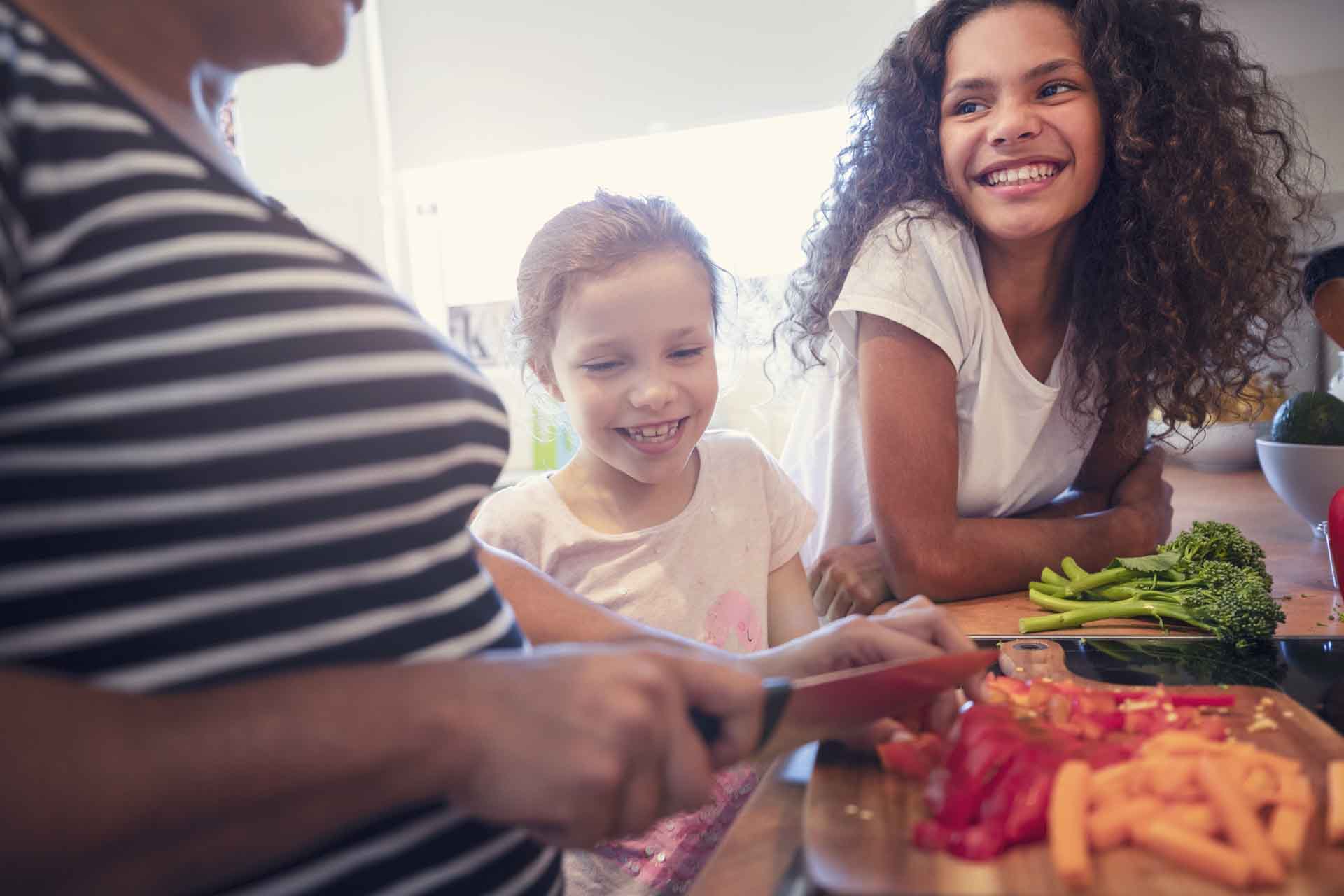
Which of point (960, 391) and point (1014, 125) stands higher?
point (1014, 125)

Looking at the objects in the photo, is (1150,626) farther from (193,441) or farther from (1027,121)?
(193,441)

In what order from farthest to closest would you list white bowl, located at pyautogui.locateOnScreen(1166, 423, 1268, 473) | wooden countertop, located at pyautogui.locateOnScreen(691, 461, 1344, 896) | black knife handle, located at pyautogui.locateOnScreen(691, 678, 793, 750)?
white bowl, located at pyautogui.locateOnScreen(1166, 423, 1268, 473), wooden countertop, located at pyautogui.locateOnScreen(691, 461, 1344, 896), black knife handle, located at pyautogui.locateOnScreen(691, 678, 793, 750)

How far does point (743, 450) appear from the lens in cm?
143

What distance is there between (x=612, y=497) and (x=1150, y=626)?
691mm

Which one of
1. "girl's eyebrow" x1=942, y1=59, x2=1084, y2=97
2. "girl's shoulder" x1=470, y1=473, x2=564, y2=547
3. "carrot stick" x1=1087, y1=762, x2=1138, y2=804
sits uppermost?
"girl's eyebrow" x1=942, y1=59, x2=1084, y2=97

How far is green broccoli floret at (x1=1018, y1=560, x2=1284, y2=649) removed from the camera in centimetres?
104

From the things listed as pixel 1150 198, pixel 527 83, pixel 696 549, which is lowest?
pixel 696 549

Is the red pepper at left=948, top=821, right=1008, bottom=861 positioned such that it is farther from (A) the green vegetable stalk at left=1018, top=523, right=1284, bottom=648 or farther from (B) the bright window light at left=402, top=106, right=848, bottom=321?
(B) the bright window light at left=402, top=106, right=848, bottom=321

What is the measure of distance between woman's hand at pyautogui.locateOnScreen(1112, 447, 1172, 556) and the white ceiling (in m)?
1.88

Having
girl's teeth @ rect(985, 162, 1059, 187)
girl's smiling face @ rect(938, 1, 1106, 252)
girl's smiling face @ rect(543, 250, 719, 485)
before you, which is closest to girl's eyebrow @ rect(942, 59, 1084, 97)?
girl's smiling face @ rect(938, 1, 1106, 252)

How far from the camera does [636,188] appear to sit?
3381 mm

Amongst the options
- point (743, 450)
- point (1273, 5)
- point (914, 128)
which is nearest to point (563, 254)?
point (743, 450)

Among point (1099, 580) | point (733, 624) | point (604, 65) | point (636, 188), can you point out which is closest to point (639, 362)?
point (733, 624)

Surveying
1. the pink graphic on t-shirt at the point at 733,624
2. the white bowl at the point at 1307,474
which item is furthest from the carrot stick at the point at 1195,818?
the white bowl at the point at 1307,474
